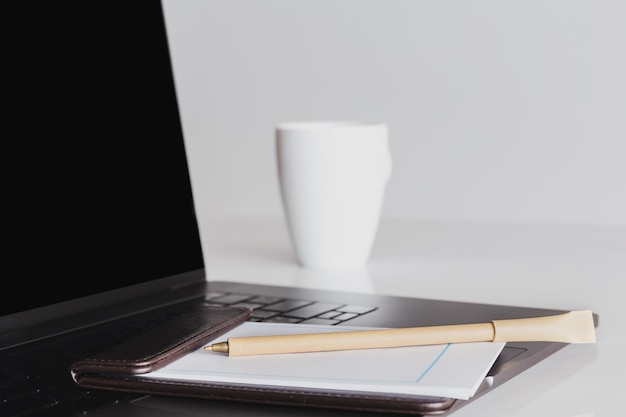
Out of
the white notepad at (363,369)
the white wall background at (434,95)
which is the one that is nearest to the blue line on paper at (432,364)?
the white notepad at (363,369)

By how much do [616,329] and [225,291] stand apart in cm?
39

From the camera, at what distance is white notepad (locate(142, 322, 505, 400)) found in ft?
1.91

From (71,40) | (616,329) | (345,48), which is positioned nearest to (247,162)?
(345,48)

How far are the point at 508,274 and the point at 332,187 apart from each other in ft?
0.84

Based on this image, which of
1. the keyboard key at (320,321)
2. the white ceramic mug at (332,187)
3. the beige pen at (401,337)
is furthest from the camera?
the white ceramic mug at (332,187)

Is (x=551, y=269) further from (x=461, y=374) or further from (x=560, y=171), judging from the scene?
(x=461, y=374)

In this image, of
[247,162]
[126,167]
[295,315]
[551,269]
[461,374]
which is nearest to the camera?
[461,374]

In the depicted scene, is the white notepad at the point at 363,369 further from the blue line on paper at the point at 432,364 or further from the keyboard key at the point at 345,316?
the keyboard key at the point at 345,316

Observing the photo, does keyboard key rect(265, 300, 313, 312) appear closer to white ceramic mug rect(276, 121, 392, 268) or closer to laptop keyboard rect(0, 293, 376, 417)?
laptop keyboard rect(0, 293, 376, 417)

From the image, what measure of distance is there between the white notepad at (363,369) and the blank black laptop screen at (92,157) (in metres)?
0.29

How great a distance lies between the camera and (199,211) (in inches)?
85.1

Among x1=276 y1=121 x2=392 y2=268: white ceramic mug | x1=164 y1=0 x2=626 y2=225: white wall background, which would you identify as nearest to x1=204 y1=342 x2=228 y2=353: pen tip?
x1=276 y1=121 x2=392 y2=268: white ceramic mug

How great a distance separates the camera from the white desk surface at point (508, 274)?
0.72 m

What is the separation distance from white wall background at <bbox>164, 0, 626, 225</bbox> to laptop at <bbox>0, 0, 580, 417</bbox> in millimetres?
805
